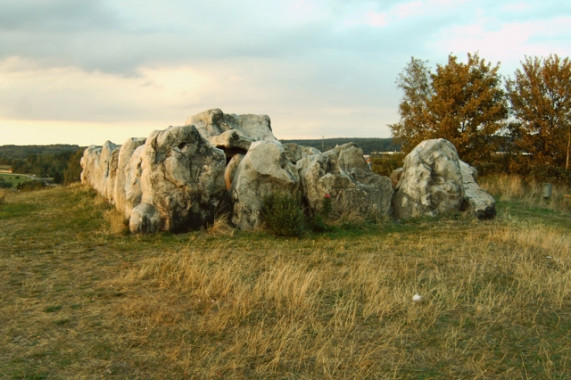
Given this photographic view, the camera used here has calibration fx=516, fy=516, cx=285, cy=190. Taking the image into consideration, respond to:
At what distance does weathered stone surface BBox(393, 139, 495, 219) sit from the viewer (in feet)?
Result: 47.0

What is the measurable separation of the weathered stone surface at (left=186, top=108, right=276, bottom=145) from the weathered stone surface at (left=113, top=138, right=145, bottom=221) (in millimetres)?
2047

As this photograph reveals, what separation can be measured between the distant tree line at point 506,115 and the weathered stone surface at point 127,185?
15.2m

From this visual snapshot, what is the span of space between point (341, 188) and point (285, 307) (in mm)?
7098

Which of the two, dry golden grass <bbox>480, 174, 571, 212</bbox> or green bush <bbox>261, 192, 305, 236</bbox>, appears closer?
green bush <bbox>261, 192, 305, 236</bbox>

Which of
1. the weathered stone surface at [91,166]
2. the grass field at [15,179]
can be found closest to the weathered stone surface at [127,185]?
the weathered stone surface at [91,166]

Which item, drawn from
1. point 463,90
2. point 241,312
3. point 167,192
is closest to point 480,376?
point 241,312

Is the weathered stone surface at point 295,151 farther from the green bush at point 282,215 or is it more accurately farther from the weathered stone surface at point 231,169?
the green bush at point 282,215

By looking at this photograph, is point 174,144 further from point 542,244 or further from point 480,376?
point 480,376

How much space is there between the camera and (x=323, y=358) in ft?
16.0

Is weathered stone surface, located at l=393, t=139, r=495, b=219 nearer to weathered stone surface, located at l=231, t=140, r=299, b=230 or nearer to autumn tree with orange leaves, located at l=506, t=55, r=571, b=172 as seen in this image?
weathered stone surface, located at l=231, t=140, r=299, b=230

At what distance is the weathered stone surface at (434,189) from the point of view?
14.3 meters

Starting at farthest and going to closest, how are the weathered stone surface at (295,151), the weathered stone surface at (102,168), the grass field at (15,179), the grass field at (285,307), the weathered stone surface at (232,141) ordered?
1. the grass field at (15,179)
2. the weathered stone surface at (102,168)
3. the weathered stone surface at (295,151)
4. the weathered stone surface at (232,141)
5. the grass field at (285,307)

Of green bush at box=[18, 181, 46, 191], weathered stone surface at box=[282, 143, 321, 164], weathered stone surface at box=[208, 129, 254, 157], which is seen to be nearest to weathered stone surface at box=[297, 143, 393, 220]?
weathered stone surface at box=[208, 129, 254, 157]

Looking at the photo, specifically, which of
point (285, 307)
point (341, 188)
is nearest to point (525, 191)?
point (341, 188)
